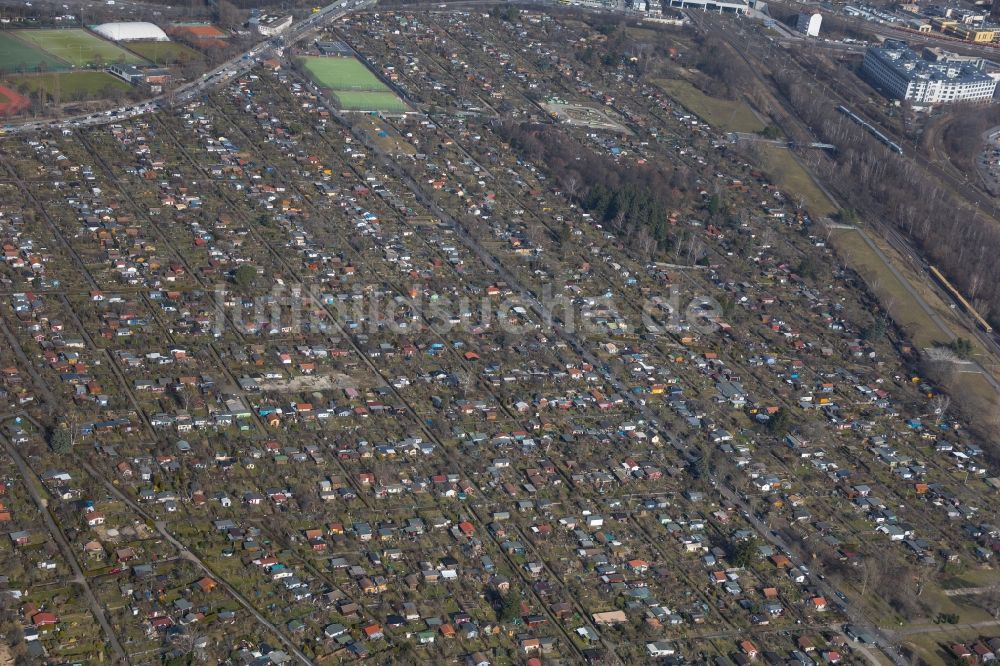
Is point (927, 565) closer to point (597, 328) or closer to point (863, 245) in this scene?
point (597, 328)

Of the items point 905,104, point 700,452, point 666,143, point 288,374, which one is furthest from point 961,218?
point 288,374

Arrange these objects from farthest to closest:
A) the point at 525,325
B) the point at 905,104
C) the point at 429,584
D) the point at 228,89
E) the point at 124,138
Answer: the point at 905,104, the point at 228,89, the point at 124,138, the point at 525,325, the point at 429,584

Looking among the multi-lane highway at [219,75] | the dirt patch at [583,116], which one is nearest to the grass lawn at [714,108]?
the dirt patch at [583,116]

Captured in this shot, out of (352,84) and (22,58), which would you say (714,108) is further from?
(22,58)

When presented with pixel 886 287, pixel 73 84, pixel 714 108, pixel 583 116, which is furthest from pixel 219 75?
pixel 886 287

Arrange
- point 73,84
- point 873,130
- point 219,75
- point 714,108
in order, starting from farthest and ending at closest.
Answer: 1. point 714,108
2. point 873,130
3. point 219,75
4. point 73,84

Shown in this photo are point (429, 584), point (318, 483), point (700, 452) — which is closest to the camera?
point (429, 584)

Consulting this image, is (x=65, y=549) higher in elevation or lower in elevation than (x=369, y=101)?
lower
